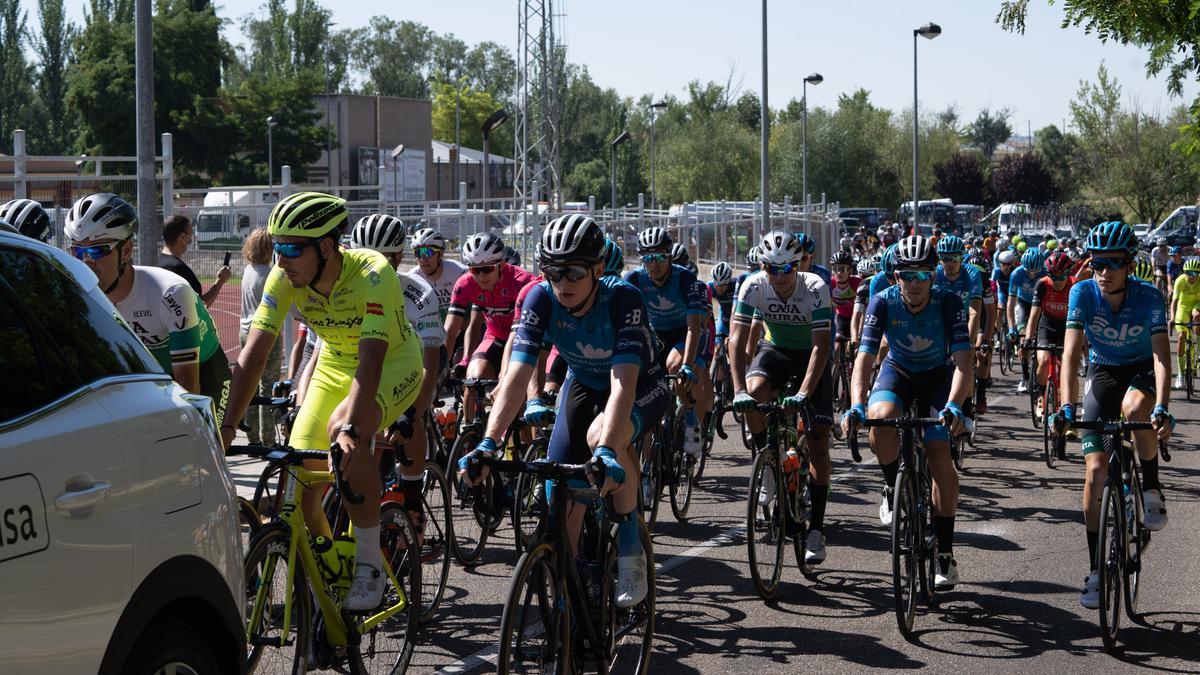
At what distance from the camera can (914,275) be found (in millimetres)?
8234

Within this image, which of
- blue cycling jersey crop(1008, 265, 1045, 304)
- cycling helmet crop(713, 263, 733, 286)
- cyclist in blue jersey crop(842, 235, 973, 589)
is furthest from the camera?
blue cycling jersey crop(1008, 265, 1045, 304)

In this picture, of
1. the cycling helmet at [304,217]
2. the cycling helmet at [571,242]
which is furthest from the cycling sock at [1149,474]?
the cycling helmet at [304,217]

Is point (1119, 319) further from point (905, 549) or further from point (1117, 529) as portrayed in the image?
point (905, 549)

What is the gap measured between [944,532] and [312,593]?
3989 millimetres

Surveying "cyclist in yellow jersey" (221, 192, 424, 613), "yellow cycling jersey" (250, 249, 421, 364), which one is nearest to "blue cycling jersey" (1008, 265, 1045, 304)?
"cyclist in yellow jersey" (221, 192, 424, 613)

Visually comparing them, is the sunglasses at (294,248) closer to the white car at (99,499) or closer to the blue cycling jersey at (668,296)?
the white car at (99,499)

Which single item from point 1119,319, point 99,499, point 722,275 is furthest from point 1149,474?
point 722,275

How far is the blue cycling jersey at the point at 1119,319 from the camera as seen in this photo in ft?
26.5

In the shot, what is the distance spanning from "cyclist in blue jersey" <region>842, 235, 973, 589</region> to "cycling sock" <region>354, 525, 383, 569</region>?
3052 mm

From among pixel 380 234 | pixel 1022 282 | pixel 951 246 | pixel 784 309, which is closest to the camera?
pixel 380 234

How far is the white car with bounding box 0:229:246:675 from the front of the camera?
10.8 feet

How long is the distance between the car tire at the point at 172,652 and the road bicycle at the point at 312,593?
31.4 inches

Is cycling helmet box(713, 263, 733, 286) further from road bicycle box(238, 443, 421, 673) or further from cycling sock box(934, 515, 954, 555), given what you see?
road bicycle box(238, 443, 421, 673)

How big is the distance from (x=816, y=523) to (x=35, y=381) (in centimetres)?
601
